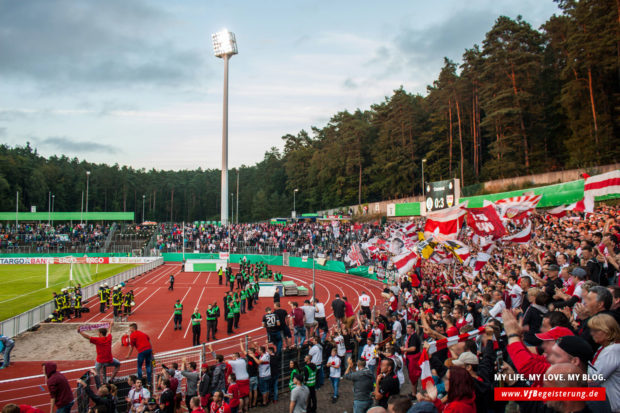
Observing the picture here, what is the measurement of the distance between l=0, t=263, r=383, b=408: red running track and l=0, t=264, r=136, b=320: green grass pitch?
3308 mm

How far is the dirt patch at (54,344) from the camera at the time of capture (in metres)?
14.6

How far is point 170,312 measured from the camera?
76.0 feet

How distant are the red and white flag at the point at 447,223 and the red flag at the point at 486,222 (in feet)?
1.19

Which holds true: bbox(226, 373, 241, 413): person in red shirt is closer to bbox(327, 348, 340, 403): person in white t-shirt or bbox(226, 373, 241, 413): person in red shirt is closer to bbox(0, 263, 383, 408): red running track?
bbox(327, 348, 340, 403): person in white t-shirt

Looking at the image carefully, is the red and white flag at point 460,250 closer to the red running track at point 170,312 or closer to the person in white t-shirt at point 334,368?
the person in white t-shirt at point 334,368

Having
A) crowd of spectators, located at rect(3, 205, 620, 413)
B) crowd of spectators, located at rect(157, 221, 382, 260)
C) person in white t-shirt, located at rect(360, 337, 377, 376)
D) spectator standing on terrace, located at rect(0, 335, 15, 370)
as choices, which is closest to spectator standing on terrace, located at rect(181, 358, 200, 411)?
crowd of spectators, located at rect(3, 205, 620, 413)

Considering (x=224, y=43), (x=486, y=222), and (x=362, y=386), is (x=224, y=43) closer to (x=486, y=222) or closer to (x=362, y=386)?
(x=486, y=222)

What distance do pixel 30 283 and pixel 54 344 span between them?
1985cm

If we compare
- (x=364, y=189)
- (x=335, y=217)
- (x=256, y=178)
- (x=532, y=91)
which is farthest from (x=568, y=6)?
(x=256, y=178)

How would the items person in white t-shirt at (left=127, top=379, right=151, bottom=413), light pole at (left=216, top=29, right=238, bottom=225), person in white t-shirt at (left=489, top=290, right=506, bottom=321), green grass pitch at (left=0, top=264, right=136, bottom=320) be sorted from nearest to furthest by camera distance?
person in white t-shirt at (left=489, top=290, right=506, bottom=321), person in white t-shirt at (left=127, top=379, right=151, bottom=413), green grass pitch at (left=0, top=264, right=136, bottom=320), light pole at (left=216, top=29, right=238, bottom=225)

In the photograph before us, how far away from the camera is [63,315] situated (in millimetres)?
20219

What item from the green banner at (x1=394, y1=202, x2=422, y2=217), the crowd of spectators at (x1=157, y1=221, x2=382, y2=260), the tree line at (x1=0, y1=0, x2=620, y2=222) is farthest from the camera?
the green banner at (x1=394, y1=202, x2=422, y2=217)

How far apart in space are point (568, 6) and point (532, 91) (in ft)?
33.0

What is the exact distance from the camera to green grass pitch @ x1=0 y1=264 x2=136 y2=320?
2341 cm
